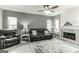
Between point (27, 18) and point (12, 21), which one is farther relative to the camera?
point (27, 18)

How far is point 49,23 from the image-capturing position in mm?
2195

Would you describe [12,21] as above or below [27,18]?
below

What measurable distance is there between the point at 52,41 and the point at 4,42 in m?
2.10

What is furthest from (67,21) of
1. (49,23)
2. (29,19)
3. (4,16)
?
(4,16)

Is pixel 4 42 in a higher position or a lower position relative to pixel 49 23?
lower

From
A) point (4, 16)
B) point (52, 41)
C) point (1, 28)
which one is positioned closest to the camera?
point (4, 16)

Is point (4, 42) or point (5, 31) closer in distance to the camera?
point (5, 31)

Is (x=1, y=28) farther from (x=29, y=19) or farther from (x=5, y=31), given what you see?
(x=29, y=19)
